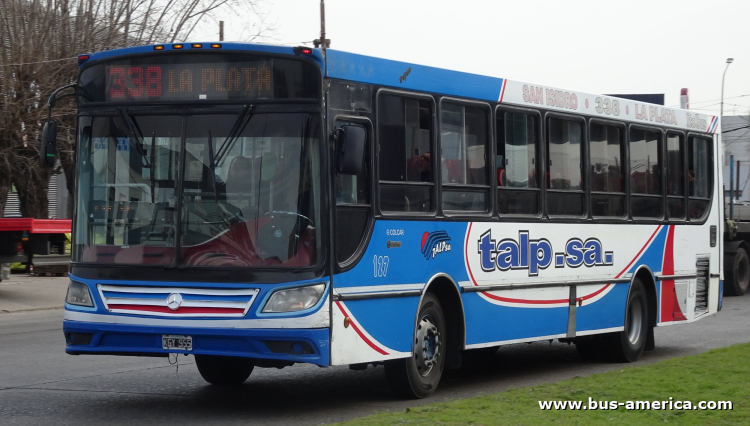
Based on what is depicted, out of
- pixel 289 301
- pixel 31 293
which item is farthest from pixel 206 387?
pixel 31 293

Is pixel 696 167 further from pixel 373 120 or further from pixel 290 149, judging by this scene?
pixel 290 149

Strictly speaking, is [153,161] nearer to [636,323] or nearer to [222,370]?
[222,370]

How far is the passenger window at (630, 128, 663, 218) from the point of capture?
13.6 meters

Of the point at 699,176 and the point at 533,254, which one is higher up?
the point at 699,176

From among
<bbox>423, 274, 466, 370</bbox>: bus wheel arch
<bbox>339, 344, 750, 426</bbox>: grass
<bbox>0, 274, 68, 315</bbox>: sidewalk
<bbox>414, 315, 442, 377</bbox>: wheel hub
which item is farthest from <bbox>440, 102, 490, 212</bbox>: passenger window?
<bbox>0, 274, 68, 315</bbox>: sidewalk

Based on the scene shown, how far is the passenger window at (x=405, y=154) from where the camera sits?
944 cm

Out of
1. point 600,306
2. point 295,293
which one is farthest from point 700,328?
point 295,293

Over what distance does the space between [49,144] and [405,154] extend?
2975mm

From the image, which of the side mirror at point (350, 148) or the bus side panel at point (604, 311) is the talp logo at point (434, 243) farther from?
the bus side panel at point (604, 311)

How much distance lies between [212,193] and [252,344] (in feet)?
3.95

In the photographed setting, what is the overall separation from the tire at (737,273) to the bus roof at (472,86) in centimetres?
1072

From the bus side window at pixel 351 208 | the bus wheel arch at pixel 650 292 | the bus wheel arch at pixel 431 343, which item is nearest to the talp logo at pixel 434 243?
the bus wheel arch at pixel 431 343

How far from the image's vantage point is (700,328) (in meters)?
17.6

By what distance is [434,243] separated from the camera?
992cm
